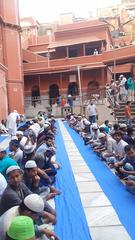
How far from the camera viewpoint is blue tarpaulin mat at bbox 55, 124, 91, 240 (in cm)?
488

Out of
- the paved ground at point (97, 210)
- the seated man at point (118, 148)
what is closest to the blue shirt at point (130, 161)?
the paved ground at point (97, 210)

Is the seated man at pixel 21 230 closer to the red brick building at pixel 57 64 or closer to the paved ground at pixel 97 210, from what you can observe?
the paved ground at pixel 97 210

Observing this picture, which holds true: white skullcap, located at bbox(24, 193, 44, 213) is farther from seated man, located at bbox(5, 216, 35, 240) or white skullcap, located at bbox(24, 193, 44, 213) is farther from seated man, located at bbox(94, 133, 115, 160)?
seated man, located at bbox(94, 133, 115, 160)

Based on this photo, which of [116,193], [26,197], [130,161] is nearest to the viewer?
[26,197]

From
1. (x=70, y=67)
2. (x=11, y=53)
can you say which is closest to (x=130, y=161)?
(x=11, y=53)

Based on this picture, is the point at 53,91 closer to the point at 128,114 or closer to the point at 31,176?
the point at 128,114

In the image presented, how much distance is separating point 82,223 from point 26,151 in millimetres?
2078

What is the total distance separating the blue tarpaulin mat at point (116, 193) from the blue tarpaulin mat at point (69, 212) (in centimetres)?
54

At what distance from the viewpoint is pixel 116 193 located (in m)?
6.57

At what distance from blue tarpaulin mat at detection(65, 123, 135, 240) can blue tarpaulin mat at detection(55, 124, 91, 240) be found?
537 millimetres

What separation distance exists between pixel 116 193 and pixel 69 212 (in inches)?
47.4

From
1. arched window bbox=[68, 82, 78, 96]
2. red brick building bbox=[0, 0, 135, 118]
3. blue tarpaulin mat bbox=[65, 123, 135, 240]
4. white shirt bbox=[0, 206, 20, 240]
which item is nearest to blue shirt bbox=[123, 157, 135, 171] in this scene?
blue tarpaulin mat bbox=[65, 123, 135, 240]

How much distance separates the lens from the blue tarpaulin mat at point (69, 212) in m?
4.88

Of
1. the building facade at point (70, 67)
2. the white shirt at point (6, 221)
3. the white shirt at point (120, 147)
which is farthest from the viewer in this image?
the building facade at point (70, 67)
